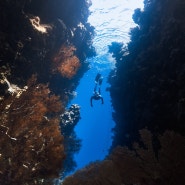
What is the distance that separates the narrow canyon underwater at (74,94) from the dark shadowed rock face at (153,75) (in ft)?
0.13

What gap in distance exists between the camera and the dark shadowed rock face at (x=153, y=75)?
10328 mm

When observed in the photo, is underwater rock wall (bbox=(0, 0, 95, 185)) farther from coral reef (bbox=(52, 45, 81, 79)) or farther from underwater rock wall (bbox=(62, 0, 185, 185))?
underwater rock wall (bbox=(62, 0, 185, 185))

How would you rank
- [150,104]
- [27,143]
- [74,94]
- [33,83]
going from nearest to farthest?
1. [27,143]
2. [33,83]
3. [150,104]
4. [74,94]

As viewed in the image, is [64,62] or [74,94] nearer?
[64,62]

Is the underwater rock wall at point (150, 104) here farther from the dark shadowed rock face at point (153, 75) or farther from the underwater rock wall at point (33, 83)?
the underwater rock wall at point (33, 83)

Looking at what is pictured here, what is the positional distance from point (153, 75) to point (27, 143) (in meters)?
6.37

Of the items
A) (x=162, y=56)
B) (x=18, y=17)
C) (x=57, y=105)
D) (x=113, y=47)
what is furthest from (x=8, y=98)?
(x=113, y=47)

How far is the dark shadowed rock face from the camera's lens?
10328 mm

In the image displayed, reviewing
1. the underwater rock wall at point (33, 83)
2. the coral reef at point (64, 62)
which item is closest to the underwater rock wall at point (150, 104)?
the underwater rock wall at point (33, 83)

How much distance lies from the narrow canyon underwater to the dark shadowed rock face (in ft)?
0.13

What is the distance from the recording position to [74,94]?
16.8 meters

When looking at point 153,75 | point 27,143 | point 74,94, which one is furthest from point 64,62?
point 27,143

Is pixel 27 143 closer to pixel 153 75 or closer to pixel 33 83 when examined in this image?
pixel 33 83

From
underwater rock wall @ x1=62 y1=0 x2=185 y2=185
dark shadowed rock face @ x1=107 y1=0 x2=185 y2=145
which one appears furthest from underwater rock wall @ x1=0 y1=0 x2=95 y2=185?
dark shadowed rock face @ x1=107 y1=0 x2=185 y2=145
